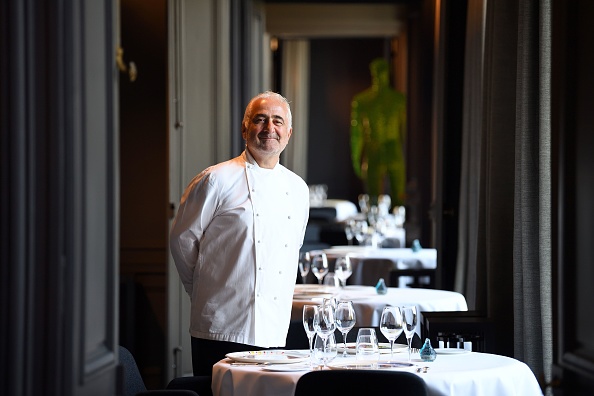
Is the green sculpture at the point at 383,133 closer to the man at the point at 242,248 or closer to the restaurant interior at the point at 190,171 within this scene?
the restaurant interior at the point at 190,171

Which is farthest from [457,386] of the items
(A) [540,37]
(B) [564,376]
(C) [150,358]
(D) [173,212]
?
(C) [150,358]

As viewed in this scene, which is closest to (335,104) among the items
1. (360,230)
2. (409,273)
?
(360,230)

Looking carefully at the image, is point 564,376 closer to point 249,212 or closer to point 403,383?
point 403,383

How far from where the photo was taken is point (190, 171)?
740 cm

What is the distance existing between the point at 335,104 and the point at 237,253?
609 inches

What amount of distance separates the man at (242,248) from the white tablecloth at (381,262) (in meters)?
3.91

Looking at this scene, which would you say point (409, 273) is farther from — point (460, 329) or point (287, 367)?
point (287, 367)

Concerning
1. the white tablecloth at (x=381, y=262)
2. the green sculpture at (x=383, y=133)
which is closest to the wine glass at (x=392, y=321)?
the white tablecloth at (x=381, y=262)

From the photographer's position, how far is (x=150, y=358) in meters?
6.89

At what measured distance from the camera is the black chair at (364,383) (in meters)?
3.05

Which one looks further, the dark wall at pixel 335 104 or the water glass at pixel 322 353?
the dark wall at pixel 335 104

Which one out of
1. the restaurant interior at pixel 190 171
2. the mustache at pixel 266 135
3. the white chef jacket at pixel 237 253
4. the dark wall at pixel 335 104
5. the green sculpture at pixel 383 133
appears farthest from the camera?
the dark wall at pixel 335 104

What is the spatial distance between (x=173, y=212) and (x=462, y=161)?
82.2 inches

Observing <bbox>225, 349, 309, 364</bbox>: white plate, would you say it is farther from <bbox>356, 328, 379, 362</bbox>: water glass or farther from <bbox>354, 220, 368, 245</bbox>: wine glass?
<bbox>354, 220, 368, 245</bbox>: wine glass
